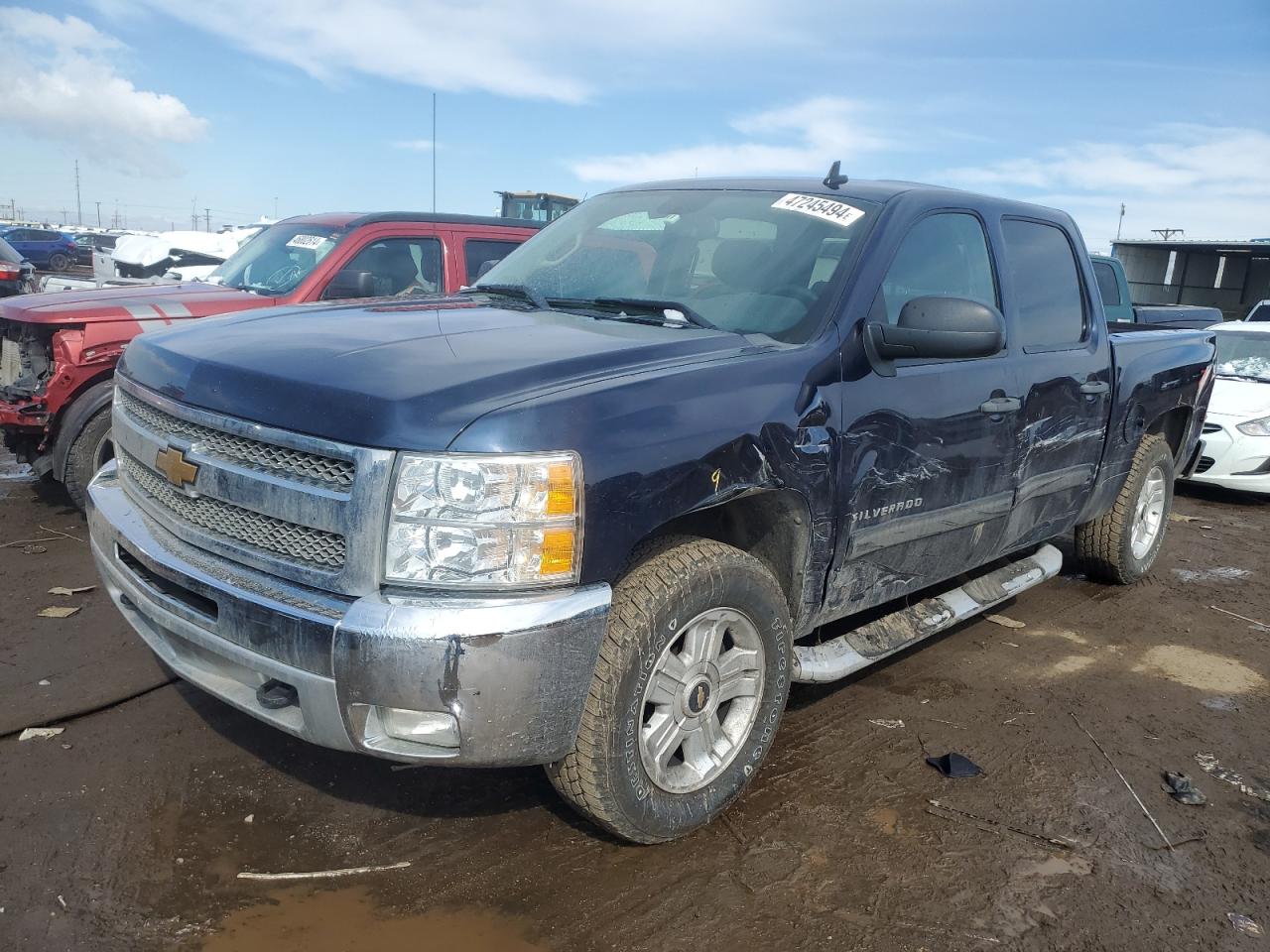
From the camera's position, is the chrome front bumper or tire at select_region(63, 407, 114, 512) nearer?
the chrome front bumper

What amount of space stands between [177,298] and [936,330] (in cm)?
477

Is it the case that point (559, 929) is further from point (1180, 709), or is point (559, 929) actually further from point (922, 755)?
point (1180, 709)

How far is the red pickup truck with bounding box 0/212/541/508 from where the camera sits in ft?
17.7

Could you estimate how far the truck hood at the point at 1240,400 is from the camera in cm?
809

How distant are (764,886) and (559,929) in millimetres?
578

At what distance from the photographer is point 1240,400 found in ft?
27.1

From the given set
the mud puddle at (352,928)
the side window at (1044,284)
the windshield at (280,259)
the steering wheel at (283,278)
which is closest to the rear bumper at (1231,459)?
the side window at (1044,284)

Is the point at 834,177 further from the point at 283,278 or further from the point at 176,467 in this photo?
the point at 283,278

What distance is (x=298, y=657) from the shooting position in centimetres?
225

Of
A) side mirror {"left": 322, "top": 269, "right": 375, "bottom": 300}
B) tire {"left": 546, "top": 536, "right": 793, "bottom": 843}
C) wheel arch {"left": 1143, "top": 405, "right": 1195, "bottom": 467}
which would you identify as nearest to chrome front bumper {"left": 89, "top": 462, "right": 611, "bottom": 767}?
tire {"left": 546, "top": 536, "right": 793, "bottom": 843}

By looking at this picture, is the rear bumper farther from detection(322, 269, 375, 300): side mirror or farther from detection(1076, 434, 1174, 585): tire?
detection(322, 269, 375, 300): side mirror

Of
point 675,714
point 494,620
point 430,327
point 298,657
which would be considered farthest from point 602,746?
point 430,327

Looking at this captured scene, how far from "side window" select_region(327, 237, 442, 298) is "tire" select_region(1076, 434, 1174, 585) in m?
4.23

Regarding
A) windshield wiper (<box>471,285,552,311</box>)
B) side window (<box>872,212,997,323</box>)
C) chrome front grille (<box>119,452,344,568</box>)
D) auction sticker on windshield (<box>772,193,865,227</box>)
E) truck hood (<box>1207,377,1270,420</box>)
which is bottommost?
truck hood (<box>1207,377,1270,420</box>)
